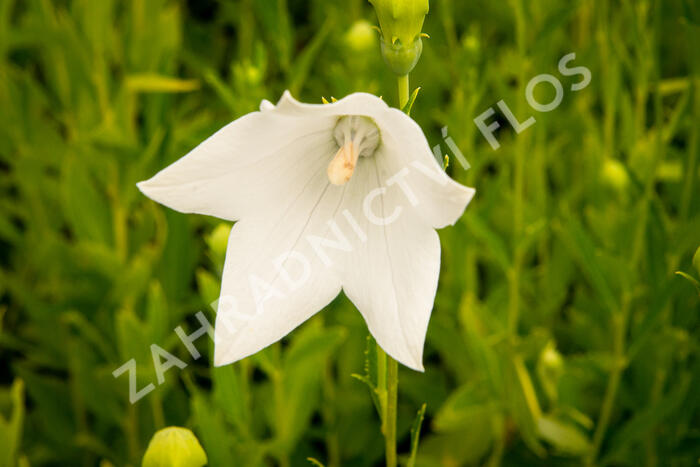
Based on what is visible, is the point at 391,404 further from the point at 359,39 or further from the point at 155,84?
the point at 155,84

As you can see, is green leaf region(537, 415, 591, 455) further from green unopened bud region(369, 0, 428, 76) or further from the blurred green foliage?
green unopened bud region(369, 0, 428, 76)

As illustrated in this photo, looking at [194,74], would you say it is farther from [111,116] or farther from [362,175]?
[362,175]

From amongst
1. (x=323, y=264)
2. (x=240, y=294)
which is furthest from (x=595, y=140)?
(x=240, y=294)

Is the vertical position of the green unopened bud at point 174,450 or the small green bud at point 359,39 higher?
the small green bud at point 359,39

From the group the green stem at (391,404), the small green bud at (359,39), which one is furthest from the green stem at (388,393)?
the small green bud at (359,39)

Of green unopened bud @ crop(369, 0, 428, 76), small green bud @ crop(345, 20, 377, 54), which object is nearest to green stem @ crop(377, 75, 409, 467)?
green unopened bud @ crop(369, 0, 428, 76)

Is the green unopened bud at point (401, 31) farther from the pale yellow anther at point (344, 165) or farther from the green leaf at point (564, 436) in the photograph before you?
the green leaf at point (564, 436)

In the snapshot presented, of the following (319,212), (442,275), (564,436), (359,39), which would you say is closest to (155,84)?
(359,39)
